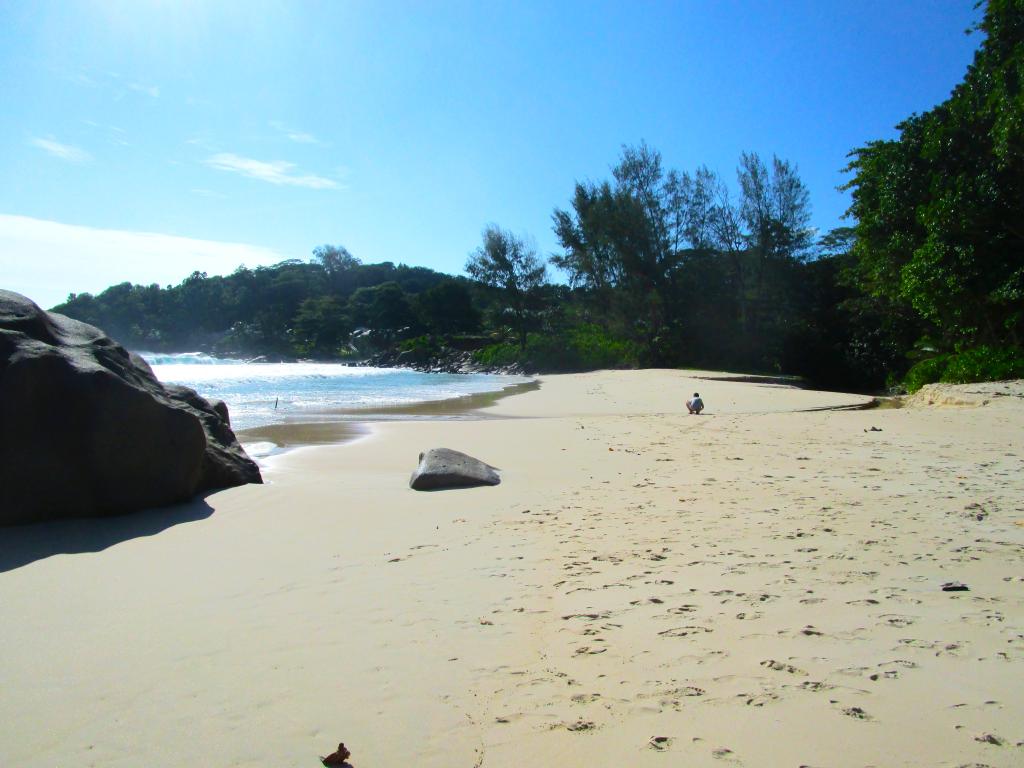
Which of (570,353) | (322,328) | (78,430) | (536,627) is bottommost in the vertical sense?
(536,627)

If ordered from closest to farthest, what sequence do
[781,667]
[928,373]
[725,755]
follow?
[725,755]
[781,667]
[928,373]

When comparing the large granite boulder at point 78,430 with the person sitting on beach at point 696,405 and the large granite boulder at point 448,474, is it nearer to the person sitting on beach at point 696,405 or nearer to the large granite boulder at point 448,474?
the large granite boulder at point 448,474

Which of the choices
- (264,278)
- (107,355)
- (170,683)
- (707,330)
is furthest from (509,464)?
(264,278)

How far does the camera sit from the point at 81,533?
17.9 feet

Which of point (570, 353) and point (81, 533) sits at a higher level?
point (570, 353)

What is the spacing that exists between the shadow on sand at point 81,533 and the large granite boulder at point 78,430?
136 millimetres

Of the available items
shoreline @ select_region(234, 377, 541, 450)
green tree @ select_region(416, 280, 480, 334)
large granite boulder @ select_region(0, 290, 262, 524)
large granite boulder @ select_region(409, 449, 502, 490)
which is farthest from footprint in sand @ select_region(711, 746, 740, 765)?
green tree @ select_region(416, 280, 480, 334)

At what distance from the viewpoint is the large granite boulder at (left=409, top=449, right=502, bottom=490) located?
7.01 m

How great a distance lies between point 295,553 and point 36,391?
9.86 feet

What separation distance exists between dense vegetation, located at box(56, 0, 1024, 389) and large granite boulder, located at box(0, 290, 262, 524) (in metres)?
17.4

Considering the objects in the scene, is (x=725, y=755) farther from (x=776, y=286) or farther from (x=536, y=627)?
(x=776, y=286)

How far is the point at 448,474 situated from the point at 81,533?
3227 millimetres

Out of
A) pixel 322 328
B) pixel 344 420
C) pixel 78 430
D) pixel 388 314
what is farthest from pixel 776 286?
pixel 322 328

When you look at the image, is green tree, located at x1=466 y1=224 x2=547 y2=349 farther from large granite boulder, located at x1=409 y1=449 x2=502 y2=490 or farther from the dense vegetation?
large granite boulder, located at x1=409 y1=449 x2=502 y2=490
